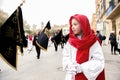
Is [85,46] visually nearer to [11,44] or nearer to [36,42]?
[11,44]

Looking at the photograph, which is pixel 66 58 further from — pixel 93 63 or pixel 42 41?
pixel 42 41

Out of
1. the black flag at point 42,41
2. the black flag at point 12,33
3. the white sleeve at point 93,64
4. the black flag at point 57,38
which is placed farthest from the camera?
the black flag at point 57,38

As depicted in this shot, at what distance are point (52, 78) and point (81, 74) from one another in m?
5.26

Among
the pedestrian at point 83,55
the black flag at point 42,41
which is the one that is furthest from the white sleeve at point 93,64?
the black flag at point 42,41

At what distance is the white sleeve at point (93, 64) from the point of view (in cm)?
346

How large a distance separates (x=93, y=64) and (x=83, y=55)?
154 mm

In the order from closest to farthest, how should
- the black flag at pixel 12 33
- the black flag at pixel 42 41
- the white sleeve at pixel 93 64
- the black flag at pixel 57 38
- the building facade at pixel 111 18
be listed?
the white sleeve at pixel 93 64
the black flag at pixel 12 33
the black flag at pixel 42 41
the black flag at pixel 57 38
the building facade at pixel 111 18

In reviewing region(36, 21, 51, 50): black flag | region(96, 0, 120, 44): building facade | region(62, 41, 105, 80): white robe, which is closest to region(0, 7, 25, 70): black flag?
region(62, 41, 105, 80): white robe

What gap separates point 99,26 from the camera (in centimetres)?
4288

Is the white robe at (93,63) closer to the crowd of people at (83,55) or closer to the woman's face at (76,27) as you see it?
the crowd of people at (83,55)

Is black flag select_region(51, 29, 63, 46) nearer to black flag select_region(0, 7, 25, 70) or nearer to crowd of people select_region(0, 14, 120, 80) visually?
black flag select_region(0, 7, 25, 70)

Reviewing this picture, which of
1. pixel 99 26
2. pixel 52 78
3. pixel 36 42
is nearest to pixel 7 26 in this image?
pixel 52 78

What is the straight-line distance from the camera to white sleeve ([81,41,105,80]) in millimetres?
3463

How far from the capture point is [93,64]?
3.47m
